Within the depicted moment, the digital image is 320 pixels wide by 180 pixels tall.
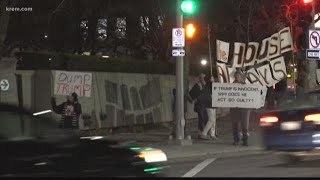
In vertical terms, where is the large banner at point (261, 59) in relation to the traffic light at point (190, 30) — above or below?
below

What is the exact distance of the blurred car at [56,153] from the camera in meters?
6.55

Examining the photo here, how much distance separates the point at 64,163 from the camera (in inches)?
264

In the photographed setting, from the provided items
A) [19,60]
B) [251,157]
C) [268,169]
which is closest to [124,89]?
[19,60]

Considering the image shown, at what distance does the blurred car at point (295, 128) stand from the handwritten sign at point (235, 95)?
5.50 metres

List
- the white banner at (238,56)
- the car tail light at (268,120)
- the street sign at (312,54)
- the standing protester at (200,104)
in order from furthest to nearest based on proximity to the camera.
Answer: the street sign at (312,54), the white banner at (238,56), the standing protester at (200,104), the car tail light at (268,120)

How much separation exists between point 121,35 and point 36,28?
230 inches

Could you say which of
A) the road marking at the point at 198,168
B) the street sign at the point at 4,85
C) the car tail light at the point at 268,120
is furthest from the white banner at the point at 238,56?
the car tail light at the point at 268,120

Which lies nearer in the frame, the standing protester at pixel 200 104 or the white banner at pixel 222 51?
the standing protester at pixel 200 104

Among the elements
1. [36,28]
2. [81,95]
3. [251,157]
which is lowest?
[251,157]

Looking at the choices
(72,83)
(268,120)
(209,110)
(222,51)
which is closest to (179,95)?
(209,110)

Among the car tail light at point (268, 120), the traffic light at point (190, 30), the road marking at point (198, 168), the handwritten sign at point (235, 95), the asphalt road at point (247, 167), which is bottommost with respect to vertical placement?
the road marking at point (198, 168)

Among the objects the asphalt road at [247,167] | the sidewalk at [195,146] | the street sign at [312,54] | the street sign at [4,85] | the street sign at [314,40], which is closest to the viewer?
the asphalt road at [247,167]

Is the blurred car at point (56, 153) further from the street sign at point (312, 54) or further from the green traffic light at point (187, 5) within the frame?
the street sign at point (312, 54)

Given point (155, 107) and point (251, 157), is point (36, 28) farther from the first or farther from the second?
point (251, 157)
